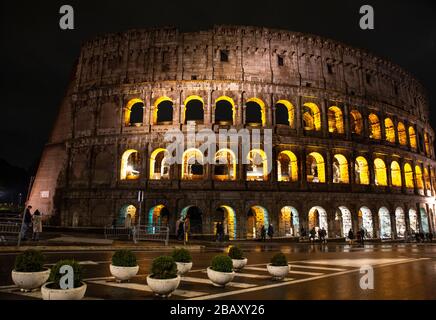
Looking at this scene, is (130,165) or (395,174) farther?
(395,174)

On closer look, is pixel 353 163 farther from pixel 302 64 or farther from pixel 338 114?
pixel 302 64

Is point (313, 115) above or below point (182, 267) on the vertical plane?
above

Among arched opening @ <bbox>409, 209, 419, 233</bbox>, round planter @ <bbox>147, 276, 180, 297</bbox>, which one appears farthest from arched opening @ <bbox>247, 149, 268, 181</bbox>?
round planter @ <bbox>147, 276, 180, 297</bbox>

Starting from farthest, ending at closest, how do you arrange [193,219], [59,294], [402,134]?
[402,134]
[193,219]
[59,294]

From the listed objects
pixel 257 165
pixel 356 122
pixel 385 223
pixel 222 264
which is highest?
pixel 356 122

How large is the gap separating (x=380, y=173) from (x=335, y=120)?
718 cm

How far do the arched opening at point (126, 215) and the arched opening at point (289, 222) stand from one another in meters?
12.6

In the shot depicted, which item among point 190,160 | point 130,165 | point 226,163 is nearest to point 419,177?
point 226,163

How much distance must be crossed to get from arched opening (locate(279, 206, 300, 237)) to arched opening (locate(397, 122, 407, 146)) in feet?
54.8

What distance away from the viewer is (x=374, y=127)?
32156mm

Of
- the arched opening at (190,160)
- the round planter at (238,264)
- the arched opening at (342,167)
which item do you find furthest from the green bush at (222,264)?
the arched opening at (342,167)

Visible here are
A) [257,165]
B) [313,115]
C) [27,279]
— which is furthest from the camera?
[313,115]

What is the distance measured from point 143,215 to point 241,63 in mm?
15841

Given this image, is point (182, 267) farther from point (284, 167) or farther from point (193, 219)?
point (193, 219)
